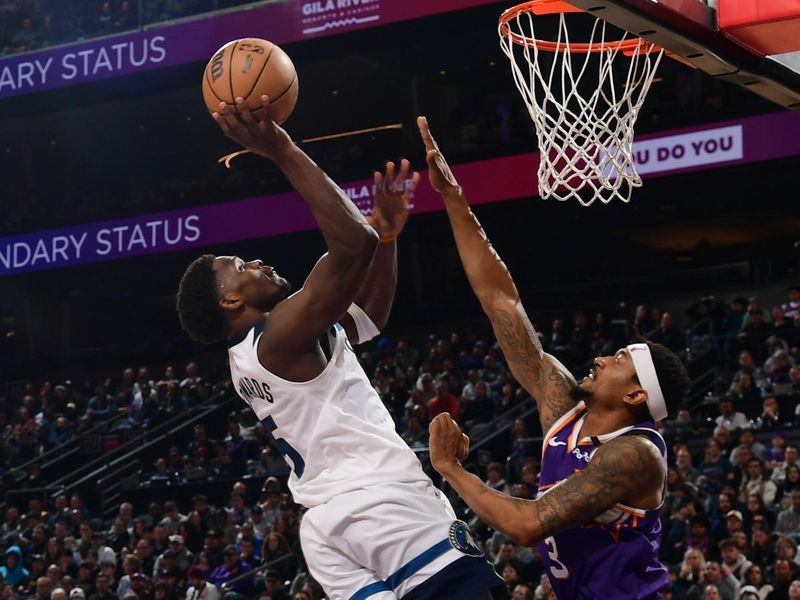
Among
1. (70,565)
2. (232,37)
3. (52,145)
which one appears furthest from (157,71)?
(70,565)

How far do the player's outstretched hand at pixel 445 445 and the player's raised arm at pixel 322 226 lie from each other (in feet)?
1.38

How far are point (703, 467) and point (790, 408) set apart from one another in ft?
4.93

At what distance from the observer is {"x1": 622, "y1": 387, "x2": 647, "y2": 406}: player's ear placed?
345 cm

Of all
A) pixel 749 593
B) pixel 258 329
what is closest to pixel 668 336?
pixel 749 593

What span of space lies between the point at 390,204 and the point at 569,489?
121cm

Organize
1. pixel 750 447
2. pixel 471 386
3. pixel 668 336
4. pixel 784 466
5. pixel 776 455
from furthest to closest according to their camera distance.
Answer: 1. pixel 471 386
2. pixel 668 336
3. pixel 750 447
4. pixel 776 455
5. pixel 784 466

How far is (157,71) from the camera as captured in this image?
1777 cm

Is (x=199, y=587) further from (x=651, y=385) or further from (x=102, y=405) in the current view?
(x=651, y=385)

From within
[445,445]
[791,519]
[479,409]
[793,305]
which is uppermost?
[793,305]

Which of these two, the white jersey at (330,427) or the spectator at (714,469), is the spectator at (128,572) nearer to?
the spectator at (714,469)

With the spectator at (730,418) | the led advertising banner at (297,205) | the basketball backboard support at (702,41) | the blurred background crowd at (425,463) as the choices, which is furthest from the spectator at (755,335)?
the basketball backboard support at (702,41)

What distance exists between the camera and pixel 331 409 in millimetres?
3512

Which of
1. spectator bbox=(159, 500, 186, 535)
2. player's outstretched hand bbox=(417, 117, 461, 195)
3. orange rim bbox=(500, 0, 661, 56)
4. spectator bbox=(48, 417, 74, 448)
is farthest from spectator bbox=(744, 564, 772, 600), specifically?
spectator bbox=(48, 417, 74, 448)

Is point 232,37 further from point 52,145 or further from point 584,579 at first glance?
point 584,579
